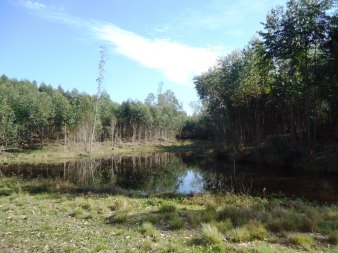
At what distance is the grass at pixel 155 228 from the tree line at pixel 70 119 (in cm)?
4130

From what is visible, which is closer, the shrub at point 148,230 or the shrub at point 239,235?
the shrub at point 239,235

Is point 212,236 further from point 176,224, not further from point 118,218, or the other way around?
point 118,218

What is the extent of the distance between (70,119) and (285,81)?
45.7m

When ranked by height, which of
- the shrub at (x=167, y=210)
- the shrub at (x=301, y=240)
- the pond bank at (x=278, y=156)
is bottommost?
the shrub at (x=167, y=210)

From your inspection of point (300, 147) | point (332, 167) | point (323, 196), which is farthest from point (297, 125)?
point (323, 196)

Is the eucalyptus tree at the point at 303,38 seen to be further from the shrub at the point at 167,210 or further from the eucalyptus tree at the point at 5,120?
the eucalyptus tree at the point at 5,120

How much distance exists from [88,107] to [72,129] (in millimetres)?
6176

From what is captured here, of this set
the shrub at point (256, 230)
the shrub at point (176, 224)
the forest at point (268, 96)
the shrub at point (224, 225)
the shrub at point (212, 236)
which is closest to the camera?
the shrub at point (212, 236)

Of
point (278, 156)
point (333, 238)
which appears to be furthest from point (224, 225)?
point (278, 156)

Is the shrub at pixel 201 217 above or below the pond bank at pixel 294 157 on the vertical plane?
below

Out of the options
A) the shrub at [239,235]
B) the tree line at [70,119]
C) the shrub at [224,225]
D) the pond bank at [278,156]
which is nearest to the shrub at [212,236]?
the shrub at [239,235]

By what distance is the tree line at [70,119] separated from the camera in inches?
2616

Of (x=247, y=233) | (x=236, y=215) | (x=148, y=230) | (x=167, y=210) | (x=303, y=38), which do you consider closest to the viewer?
(x=247, y=233)

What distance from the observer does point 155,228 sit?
1121cm
